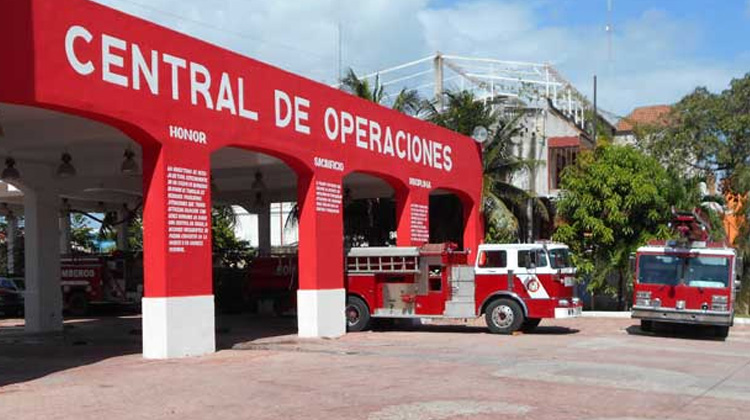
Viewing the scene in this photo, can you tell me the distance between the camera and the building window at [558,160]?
3588 cm

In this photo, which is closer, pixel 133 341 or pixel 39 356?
pixel 39 356

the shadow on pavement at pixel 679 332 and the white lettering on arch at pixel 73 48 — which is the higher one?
the white lettering on arch at pixel 73 48

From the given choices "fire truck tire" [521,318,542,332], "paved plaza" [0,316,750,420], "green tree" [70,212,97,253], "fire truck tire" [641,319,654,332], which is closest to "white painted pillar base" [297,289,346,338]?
"paved plaza" [0,316,750,420]

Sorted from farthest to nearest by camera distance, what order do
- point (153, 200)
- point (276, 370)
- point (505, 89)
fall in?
1. point (505, 89)
2. point (153, 200)
3. point (276, 370)

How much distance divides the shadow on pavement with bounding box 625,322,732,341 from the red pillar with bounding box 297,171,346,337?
8112 mm

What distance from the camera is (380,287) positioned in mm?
21422

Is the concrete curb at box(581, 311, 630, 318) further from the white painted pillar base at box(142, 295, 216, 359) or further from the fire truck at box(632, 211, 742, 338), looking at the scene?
the white painted pillar base at box(142, 295, 216, 359)

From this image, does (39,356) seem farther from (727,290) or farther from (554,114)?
(554,114)

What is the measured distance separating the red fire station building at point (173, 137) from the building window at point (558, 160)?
12862mm

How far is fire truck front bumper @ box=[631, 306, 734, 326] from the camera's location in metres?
20.4

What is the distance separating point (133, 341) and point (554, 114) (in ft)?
74.8

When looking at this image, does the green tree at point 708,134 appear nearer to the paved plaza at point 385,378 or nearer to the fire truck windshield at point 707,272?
the fire truck windshield at point 707,272

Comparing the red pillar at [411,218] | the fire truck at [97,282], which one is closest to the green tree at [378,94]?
the red pillar at [411,218]

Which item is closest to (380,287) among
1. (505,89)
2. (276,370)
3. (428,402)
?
(276,370)
